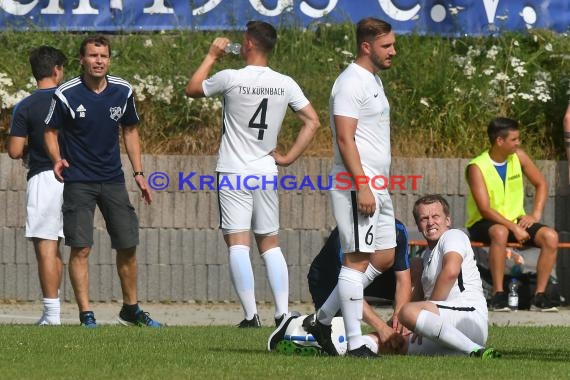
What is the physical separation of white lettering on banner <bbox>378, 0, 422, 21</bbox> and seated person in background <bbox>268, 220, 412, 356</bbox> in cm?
654

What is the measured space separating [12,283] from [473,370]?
7.25m

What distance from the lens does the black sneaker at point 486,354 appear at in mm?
7820

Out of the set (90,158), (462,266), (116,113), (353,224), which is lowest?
(462,266)

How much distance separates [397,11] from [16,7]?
3948mm

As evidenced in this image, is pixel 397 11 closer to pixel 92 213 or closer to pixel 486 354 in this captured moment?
pixel 92 213

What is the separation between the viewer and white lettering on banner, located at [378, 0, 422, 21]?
51.0ft

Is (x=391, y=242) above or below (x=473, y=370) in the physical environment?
above

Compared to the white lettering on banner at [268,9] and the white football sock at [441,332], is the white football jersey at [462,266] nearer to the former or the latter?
the white football sock at [441,332]

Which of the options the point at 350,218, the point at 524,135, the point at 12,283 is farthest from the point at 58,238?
the point at 524,135

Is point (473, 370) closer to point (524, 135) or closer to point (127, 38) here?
point (524, 135)

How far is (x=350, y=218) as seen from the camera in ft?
25.7

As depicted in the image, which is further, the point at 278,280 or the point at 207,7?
the point at 207,7

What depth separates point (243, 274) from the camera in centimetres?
1013

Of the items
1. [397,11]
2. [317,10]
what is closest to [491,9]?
[397,11]
